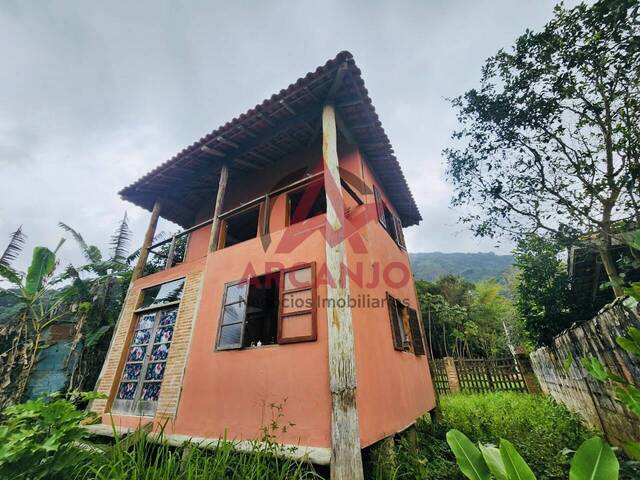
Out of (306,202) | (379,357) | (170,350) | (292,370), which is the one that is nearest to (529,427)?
(379,357)

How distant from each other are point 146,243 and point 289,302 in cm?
566

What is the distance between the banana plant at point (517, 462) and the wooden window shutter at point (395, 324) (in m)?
4.31

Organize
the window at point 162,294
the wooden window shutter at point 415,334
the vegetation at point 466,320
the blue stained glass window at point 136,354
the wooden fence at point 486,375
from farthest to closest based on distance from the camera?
1. the vegetation at point 466,320
2. the wooden fence at point 486,375
3. the wooden window shutter at point 415,334
4. the window at point 162,294
5. the blue stained glass window at point 136,354

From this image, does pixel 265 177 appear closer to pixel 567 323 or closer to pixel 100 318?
pixel 100 318

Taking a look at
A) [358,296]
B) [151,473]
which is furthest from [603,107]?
[151,473]

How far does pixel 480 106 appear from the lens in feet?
25.9

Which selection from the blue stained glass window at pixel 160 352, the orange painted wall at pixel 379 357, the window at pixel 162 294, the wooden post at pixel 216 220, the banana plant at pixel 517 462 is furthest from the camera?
the window at pixel 162 294

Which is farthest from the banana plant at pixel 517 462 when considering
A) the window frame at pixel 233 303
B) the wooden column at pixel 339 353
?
the window frame at pixel 233 303

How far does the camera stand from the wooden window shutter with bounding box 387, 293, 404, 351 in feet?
17.8

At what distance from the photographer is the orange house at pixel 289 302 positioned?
149 inches

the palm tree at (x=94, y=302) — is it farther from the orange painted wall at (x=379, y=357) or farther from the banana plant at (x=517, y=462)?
the banana plant at (x=517, y=462)

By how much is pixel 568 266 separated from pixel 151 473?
31.2ft

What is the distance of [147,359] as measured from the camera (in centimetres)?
620

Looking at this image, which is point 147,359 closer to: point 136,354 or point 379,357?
point 136,354
